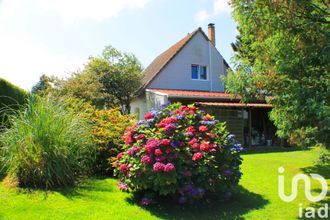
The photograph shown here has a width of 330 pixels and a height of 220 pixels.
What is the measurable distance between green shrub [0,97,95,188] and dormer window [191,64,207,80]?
16826mm

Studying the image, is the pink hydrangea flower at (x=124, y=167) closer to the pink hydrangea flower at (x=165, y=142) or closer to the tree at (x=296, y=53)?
the pink hydrangea flower at (x=165, y=142)

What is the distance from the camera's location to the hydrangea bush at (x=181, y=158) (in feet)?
19.5

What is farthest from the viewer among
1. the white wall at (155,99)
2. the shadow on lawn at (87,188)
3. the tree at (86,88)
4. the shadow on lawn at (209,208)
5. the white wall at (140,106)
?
the white wall at (140,106)

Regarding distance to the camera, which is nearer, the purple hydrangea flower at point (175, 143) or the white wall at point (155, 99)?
the purple hydrangea flower at point (175, 143)

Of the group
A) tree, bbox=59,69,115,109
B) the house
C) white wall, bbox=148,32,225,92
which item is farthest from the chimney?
tree, bbox=59,69,115,109

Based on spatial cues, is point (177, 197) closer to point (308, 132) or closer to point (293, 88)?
point (293, 88)

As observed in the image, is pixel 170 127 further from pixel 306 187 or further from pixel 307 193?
pixel 306 187

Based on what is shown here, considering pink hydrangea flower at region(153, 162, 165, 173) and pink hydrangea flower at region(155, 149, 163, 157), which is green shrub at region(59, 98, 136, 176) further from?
pink hydrangea flower at region(153, 162, 165, 173)

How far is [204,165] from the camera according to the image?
614 cm

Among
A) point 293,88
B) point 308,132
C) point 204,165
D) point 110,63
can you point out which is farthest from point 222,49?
point 204,165

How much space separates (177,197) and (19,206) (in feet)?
10.4

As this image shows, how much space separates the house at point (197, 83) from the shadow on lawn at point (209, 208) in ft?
39.5

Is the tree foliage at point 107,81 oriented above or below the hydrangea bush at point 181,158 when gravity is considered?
above

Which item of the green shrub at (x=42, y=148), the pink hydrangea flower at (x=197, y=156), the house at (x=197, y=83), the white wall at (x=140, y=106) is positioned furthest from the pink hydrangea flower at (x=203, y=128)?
the white wall at (x=140, y=106)
